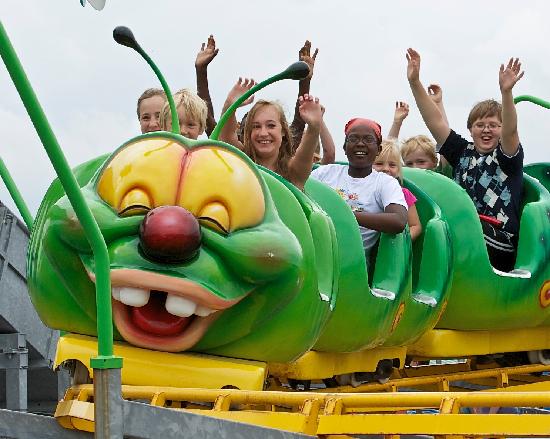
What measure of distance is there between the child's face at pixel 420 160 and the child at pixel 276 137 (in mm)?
1881

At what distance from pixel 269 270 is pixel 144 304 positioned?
12.7 inches

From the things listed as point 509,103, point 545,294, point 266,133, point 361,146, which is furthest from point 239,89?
point 545,294

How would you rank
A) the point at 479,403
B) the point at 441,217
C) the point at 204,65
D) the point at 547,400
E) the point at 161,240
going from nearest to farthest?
the point at 547,400 → the point at 479,403 → the point at 161,240 → the point at 204,65 → the point at 441,217

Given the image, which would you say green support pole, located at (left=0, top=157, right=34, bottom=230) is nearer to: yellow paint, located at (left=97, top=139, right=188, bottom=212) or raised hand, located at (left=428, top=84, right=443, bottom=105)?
yellow paint, located at (left=97, top=139, right=188, bottom=212)

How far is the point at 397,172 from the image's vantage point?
455 cm

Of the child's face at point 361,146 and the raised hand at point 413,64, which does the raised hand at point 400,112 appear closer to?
the raised hand at point 413,64

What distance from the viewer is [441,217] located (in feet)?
14.8

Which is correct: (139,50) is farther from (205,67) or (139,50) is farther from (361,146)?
Answer: (361,146)

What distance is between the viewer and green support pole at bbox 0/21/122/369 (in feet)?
5.35

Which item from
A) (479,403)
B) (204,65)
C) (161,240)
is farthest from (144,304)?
(204,65)

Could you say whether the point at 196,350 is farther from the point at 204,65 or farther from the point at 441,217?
the point at 441,217

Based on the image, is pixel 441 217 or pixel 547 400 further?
pixel 441 217

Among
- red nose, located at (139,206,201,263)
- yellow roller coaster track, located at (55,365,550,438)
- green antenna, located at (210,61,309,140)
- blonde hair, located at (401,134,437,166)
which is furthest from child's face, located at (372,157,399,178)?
yellow roller coaster track, located at (55,365,550,438)

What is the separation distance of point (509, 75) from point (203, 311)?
2168 mm
